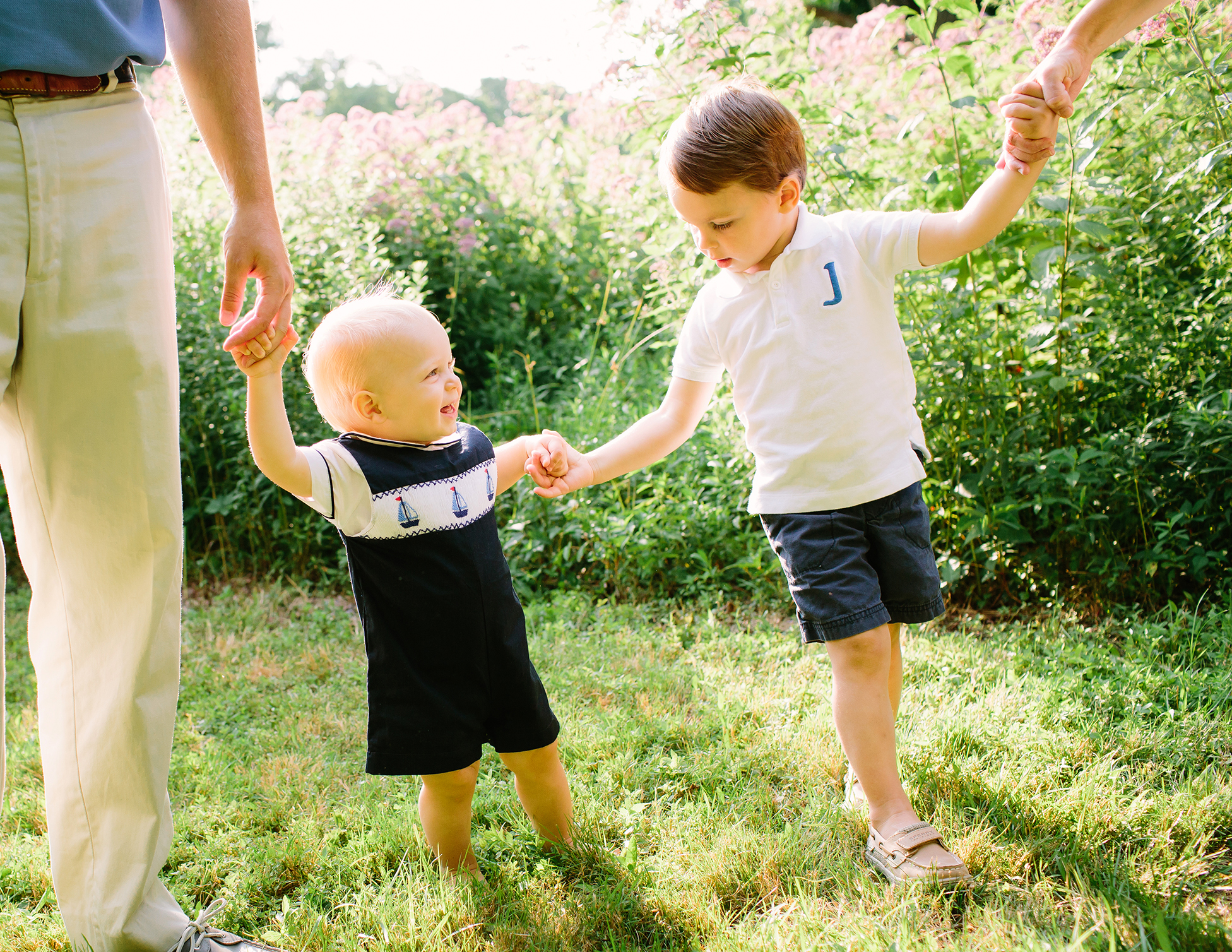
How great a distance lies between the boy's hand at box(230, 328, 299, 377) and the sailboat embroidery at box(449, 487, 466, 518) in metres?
0.41

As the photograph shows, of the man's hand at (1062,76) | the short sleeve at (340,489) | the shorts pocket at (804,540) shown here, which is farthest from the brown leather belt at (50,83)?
the man's hand at (1062,76)

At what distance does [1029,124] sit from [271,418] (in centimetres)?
148

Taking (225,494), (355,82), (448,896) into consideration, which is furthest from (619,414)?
(355,82)

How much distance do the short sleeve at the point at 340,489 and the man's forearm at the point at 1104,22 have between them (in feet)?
5.15

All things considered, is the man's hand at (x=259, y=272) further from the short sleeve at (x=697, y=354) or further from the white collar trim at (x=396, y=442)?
the short sleeve at (x=697, y=354)

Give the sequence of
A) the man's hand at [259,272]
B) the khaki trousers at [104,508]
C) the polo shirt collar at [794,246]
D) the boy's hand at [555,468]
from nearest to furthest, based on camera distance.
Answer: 1. the khaki trousers at [104,508]
2. the man's hand at [259,272]
3. the polo shirt collar at [794,246]
4. the boy's hand at [555,468]

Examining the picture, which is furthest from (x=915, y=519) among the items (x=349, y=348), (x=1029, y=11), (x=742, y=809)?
(x=1029, y=11)

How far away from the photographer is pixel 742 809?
217cm

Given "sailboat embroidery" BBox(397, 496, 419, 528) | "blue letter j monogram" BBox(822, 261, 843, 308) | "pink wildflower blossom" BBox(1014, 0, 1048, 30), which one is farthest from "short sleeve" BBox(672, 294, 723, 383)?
"pink wildflower blossom" BBox(1014, 0, 1048, 30)

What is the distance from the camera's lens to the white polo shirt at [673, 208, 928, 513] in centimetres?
197

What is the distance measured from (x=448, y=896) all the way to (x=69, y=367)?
3.95 ft

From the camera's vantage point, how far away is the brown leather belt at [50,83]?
1.42 m

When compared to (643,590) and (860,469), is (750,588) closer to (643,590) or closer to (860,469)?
(643,590)

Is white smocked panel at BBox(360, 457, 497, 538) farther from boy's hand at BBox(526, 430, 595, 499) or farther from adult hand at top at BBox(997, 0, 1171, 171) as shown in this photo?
adult hand at top at BBox(997, 0, 1171, 171)
